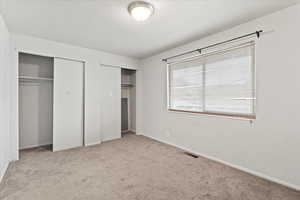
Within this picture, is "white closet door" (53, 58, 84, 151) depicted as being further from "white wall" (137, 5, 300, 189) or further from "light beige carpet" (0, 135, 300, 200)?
"white wall" (137, 5, 300, 189)

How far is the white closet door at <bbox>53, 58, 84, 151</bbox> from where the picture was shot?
3.21 metres

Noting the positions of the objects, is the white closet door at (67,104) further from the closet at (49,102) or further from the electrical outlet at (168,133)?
the electrical outlet at (168,133)

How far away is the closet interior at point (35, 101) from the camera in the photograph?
3335 mm

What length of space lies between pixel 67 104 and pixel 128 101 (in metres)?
2.05

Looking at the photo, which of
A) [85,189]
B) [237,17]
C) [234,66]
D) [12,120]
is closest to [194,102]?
[234,66]

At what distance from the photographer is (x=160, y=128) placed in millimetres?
3988

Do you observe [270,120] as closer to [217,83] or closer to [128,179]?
[217,83]

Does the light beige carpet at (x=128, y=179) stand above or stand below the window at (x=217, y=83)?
below

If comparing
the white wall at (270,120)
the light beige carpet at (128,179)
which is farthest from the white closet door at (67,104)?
the white wall at (270,120)

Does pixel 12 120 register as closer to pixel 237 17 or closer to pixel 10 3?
pixel 10 3

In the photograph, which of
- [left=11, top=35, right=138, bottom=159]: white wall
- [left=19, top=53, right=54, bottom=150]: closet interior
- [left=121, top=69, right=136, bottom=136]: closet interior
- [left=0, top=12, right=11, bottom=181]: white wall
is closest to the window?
[left=121, top=69, right=136, bottom=136]: closet interior

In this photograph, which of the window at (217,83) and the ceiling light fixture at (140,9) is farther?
the window at (217,83)

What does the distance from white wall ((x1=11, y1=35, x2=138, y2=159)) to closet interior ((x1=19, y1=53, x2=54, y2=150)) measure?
53 cm

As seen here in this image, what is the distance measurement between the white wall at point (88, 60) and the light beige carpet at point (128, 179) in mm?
740
